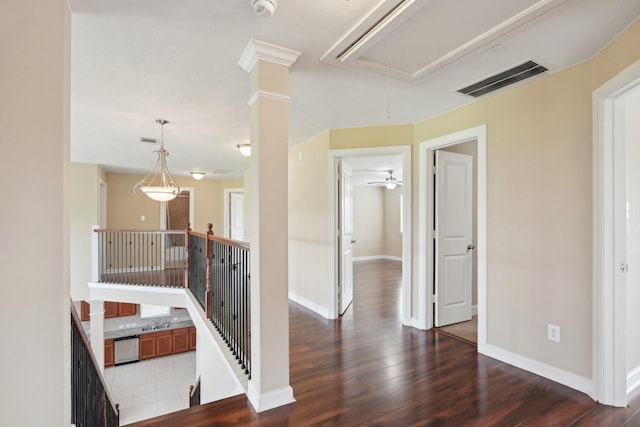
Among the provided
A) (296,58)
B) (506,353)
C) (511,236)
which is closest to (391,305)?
(506,353)

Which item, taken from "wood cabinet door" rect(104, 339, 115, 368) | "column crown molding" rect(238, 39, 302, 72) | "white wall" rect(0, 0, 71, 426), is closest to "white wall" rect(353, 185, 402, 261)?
"wood cabinet door" rect(104, 339, 115, 368)

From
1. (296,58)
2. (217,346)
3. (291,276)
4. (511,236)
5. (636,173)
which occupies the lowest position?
(217,346)

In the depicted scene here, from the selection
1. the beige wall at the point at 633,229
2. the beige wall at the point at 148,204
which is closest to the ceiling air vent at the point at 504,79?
the beige wall at the point at 633,229

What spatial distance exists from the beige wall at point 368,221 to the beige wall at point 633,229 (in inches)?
291

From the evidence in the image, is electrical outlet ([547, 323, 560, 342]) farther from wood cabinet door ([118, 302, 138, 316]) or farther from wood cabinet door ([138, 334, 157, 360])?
wood cabinet door ([118, 302, 138, 316])

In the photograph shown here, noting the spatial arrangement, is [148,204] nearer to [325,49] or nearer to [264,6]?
[325,49]

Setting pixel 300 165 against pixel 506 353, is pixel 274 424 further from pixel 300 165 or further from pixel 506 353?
pixel 300 165

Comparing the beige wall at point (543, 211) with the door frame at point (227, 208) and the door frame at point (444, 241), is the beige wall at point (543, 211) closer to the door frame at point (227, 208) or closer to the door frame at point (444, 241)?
the door frame at point (444, 241)

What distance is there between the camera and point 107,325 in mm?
7699

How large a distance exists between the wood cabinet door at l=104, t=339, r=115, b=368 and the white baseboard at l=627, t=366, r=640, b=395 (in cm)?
916

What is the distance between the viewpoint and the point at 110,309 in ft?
25.7

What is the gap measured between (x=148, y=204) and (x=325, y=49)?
7.65 metres

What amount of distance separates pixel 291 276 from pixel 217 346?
5.86 ft

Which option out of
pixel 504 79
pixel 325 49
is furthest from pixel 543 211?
pixel 325 49
